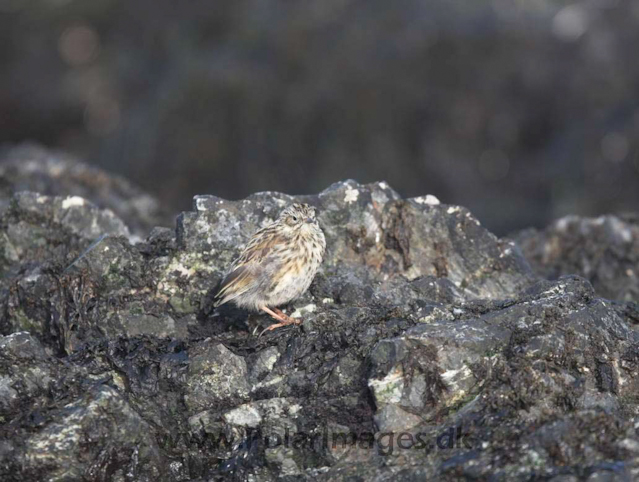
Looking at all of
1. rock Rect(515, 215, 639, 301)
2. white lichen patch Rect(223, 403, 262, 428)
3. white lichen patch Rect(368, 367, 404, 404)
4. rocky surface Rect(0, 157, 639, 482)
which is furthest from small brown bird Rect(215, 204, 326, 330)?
rock Rect(515, 215, 639, 301)

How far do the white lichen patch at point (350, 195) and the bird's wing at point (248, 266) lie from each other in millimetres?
1312

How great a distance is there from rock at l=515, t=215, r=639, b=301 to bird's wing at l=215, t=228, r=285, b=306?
519 centimetres

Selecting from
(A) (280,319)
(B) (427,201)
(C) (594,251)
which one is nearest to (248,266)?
(A) (280,319)

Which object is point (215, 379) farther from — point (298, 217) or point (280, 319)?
point (298, 217)

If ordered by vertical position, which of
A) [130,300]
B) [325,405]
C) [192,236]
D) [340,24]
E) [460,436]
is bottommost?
[460,436]

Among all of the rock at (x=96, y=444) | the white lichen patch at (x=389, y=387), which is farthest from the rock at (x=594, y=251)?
the rock at (x=96, y=444)

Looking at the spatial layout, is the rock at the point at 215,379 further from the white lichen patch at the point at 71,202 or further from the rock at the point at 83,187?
the rock at the point at 83,187

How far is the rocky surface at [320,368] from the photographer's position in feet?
Answer: 23.1

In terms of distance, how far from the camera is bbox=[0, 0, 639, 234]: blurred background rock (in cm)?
2394

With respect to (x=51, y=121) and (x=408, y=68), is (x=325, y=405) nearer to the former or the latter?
(x=408, y=68)

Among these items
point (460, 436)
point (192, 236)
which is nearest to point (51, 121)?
point (192, 236)

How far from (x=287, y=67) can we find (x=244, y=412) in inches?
758

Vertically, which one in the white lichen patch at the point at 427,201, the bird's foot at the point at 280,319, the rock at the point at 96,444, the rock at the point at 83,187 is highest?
the rock at the point at 83,187

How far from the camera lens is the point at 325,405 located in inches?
307
